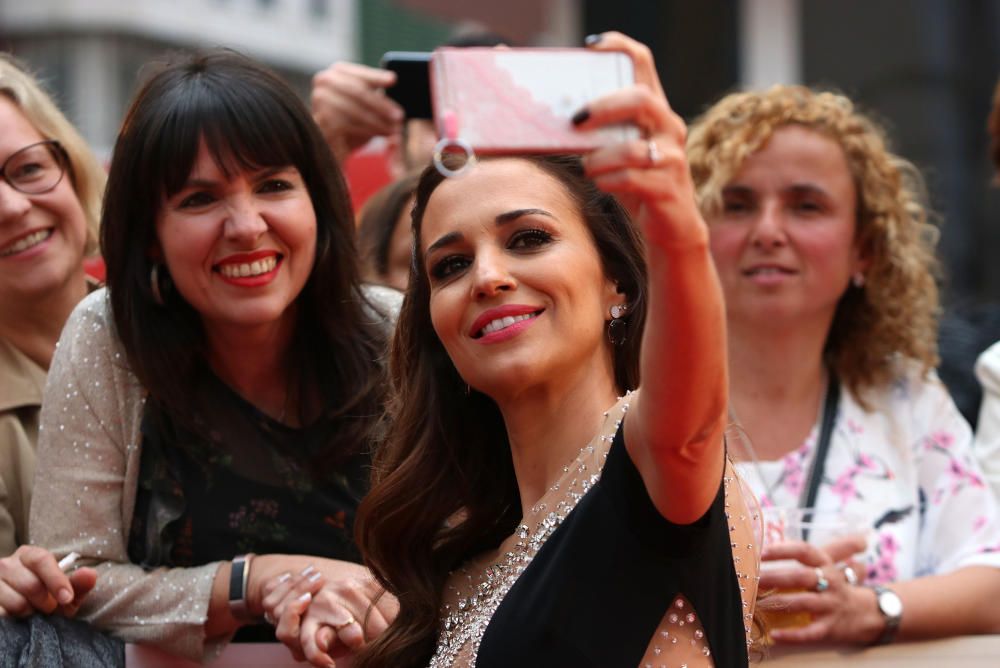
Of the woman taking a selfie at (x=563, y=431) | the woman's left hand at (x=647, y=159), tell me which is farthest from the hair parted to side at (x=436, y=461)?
the woman's left hand at (x=647, y=159)

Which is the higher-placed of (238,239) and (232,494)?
(238,239)

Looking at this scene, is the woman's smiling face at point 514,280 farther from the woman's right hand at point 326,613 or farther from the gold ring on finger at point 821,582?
the gold ring on finger at point 821,582

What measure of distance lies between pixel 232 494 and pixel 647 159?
5.28 ft

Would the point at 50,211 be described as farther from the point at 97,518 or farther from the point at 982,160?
the point at 982,160

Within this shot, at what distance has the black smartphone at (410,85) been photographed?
346cm

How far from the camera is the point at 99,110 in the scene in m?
19.2

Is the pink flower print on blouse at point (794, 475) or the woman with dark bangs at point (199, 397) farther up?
the woman with dark bangs at point (199, 397)

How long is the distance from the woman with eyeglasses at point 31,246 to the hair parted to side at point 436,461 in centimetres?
105

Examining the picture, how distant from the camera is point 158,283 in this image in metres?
3.01

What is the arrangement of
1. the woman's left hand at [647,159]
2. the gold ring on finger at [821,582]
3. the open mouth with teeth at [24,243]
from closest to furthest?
1. the woman's left hand at [647,159]
2. the gold ring on finger at [821,582]
3. the open mouth with teeth at [24,243]

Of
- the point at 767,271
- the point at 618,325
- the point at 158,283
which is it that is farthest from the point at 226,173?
the point at 767,271

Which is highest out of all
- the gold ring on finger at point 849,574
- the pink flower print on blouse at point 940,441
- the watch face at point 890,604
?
the pink flower print on blouse at point 940,441

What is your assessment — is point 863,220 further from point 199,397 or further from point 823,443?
point 199,397

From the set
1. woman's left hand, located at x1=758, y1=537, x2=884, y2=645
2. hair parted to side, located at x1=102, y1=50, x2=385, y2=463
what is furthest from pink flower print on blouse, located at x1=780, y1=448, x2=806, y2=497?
hair parted to side, located at x1=102, y1=50, x2=385, y2=463
